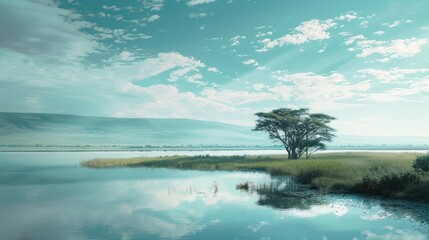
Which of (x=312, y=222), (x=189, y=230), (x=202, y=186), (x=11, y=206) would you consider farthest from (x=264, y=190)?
(x=11, y=206)

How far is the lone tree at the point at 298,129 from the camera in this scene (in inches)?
3027

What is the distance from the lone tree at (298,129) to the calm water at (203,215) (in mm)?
40949

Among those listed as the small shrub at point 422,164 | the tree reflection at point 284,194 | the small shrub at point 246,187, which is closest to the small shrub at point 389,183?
the small shrub at point 422,164

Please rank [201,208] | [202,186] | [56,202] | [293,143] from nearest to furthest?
[201,208]
[56,202]
[202,186]
[293,143]

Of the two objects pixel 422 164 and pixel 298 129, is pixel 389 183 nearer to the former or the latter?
pixel 422 164

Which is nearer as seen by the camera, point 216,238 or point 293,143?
point 216,238

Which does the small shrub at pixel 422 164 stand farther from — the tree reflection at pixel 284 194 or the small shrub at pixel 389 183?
the tree reflection at pixel 284 194

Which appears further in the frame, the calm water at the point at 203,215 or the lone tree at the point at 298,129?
the lone tree at the point at 298,129

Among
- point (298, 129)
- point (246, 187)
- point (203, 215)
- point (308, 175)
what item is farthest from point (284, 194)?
point (298, 129)

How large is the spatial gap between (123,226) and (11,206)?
12828 millimetres

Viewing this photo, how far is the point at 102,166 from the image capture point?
233 ft

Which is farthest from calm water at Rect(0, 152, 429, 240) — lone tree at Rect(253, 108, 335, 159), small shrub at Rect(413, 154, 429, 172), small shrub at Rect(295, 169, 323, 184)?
lone tree at Rect(253, 108, 335, 159)

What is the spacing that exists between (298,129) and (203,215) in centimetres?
5609

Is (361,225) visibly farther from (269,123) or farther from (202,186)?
(269,123)
